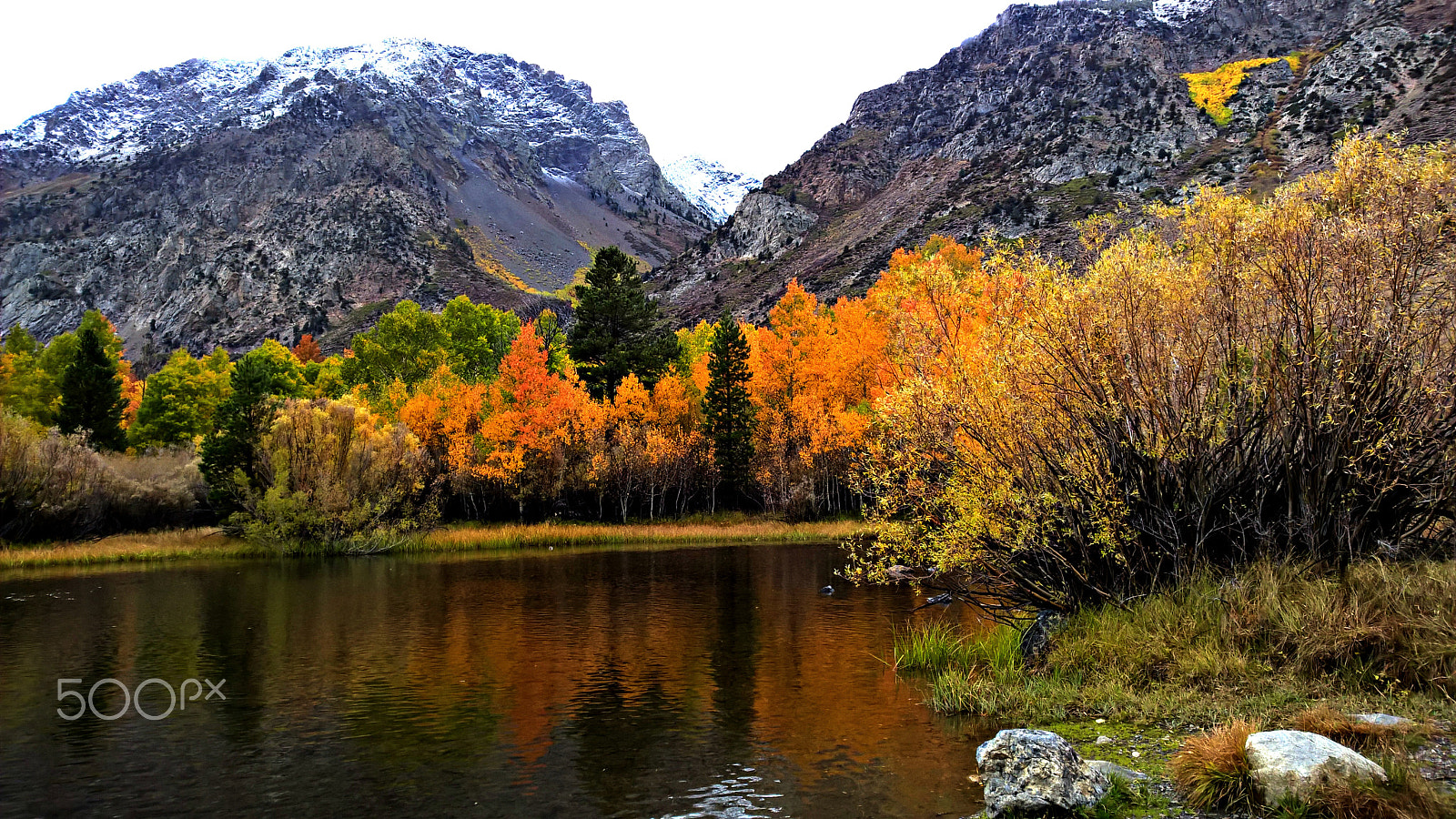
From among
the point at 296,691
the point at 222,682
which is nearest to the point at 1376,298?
the point at 296,691

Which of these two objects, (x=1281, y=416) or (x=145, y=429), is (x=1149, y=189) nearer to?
(x=1281, y=416)

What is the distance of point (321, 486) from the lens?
47219 mm

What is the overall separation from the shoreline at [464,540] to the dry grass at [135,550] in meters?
0.04

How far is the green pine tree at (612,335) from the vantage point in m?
65.9

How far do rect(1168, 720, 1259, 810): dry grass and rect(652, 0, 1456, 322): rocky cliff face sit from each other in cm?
9939

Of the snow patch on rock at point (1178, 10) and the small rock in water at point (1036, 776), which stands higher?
the snow patch on rock at point (1178, 10)

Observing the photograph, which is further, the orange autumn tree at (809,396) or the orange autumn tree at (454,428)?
the orange autumn tree at (809,396)

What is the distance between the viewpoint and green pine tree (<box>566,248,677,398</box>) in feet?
216

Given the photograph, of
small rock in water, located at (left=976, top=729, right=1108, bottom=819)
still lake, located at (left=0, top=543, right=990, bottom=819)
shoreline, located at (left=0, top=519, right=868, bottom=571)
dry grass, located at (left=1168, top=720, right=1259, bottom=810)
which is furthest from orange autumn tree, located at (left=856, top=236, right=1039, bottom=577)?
shoreline, located at (left=0, top=519, right=868, bottom=571)

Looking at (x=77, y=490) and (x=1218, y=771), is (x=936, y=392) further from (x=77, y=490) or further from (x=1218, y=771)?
(x=77, y=490)

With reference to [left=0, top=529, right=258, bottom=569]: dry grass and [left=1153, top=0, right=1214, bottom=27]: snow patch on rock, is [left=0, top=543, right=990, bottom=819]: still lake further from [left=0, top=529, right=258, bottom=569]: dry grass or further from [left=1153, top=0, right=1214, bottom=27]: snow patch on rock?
[left=1153, top=0, right=1214, bottom=27]: snow patch on rock

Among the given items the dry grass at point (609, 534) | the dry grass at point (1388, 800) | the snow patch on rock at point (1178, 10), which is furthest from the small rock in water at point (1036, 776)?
the snow patch on rock at point (1178, 10)

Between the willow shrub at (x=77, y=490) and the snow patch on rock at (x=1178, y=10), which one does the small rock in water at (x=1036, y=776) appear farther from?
the snow patch on rock at (x=1178, y=10)

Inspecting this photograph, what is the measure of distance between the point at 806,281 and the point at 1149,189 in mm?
52632
